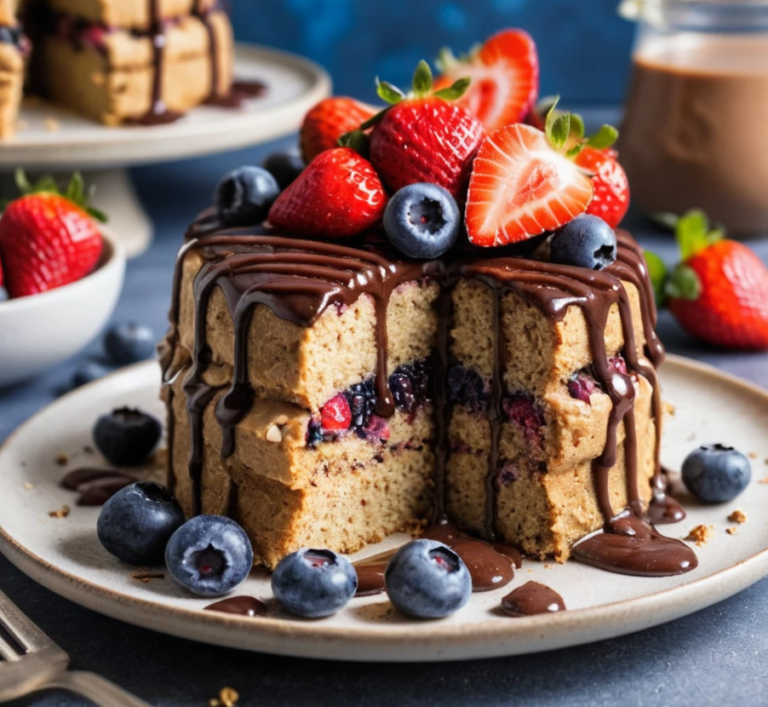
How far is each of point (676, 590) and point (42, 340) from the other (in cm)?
187

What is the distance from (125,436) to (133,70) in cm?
218

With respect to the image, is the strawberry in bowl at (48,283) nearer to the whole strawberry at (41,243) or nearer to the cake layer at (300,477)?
the whole strawberry at (41,243)

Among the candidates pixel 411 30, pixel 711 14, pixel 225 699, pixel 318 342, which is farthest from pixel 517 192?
pixel 411 30

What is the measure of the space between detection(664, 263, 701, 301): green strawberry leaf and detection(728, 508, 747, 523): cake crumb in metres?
1.20

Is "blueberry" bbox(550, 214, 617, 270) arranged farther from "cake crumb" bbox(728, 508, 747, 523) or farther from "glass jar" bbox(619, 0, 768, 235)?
"glass jar" bbox(619, 0, 768, 235)

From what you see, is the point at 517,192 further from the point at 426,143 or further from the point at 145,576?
the point at 145,576

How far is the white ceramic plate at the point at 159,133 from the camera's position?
3.87 metres

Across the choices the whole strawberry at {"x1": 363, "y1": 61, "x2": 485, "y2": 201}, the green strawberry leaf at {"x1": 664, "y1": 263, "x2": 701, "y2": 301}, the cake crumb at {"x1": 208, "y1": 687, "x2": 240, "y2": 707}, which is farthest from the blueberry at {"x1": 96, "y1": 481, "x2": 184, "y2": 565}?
the green strawberry leaf at {"x1": 664, "y1": 263, "x2": 701, "y2": 301}

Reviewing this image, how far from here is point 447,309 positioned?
7.90ft

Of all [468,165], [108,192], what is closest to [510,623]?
[468,165]

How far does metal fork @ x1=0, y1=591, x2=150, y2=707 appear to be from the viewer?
175 centimetres

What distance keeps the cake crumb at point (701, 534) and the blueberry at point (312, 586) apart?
730 millimetres

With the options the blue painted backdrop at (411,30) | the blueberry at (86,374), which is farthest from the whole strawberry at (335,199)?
the blue painted backdrop at (411,30)

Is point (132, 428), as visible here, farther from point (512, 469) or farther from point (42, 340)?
point (512, 469)
